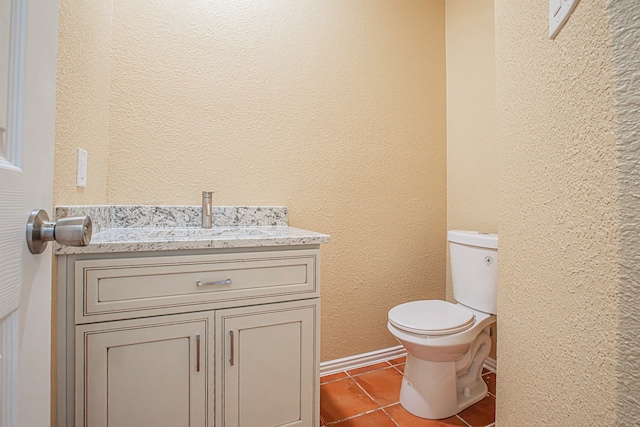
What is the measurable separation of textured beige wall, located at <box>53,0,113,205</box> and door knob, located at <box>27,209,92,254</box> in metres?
0.62

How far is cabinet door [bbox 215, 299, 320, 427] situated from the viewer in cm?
104

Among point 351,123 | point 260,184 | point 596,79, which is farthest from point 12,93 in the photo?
point 351,123

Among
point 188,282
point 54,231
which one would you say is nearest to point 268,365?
point 188,282

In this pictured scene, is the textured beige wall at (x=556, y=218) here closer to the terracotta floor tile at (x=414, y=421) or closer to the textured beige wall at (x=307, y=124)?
the terracotta floor tile at (x=414, y=421)

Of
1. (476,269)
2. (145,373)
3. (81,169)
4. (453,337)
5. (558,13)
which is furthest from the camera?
(476,269)

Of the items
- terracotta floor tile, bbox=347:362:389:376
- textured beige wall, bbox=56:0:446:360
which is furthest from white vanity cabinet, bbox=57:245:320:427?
terracotta floor tile, bbox=347:362:389:376

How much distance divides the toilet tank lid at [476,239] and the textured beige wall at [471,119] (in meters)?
0.27

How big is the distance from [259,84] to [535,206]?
136 cm

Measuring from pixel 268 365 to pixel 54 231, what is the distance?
87 cm

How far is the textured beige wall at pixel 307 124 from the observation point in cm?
139

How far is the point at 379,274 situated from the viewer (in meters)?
1.88

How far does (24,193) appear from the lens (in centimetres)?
40

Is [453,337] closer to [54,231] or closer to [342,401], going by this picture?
[342,401]

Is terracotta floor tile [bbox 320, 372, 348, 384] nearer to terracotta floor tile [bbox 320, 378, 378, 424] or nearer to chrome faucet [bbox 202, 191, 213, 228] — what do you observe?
terracotta floor tile [bbox 320, 378, 378, 424]
